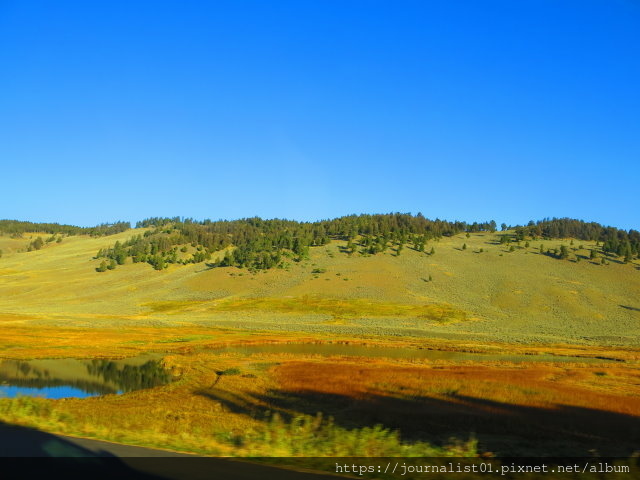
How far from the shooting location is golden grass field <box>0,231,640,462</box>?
1698 cm

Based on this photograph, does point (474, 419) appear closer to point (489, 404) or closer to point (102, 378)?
point (489, 404)

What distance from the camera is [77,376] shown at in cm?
3609

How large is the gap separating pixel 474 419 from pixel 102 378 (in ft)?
91.8

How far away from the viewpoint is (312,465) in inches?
492

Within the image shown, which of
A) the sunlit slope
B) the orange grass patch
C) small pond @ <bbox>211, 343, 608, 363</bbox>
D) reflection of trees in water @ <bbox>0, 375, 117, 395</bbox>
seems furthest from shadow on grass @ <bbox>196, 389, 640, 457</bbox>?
the sunlit slope

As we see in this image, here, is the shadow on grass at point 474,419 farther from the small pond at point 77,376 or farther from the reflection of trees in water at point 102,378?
the small pond at point 77,376

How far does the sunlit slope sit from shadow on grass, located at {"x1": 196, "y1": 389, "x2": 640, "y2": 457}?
66262 mm

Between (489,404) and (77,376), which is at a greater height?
(489,404)

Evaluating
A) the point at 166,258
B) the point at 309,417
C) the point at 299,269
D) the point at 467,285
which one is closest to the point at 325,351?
the point at 309,417

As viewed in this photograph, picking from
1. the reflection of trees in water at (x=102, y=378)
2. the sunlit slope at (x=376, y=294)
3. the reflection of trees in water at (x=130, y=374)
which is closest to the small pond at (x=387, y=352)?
the reflection of trees in water at (x=130, y=374)

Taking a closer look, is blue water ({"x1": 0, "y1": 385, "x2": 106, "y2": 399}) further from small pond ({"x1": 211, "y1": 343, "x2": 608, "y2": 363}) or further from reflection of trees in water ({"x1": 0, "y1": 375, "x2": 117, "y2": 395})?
small pond ({"x1": 211, "y1": 343, "x2": 608, "y2": 363})

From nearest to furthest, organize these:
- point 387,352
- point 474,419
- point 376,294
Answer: point 474,419, point 387,352, point 376,294

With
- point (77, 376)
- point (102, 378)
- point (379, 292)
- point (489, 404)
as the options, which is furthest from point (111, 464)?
point (379, 292)

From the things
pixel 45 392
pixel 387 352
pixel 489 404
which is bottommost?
pixel 387 352
